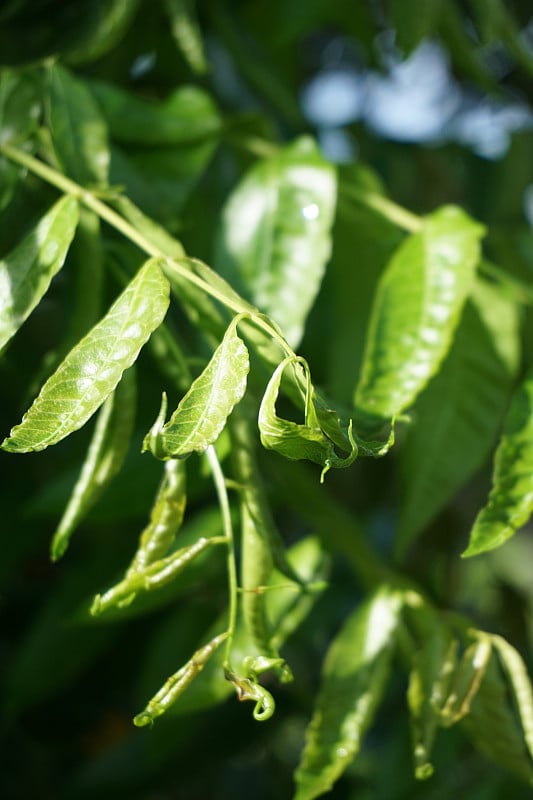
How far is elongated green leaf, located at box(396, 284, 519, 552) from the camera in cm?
65

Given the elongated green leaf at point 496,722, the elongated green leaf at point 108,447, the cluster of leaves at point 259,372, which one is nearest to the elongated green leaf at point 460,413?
the cluster of leaves at point 259,372

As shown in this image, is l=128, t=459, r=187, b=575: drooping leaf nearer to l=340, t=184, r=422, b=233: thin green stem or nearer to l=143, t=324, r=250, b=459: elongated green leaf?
l=143, t=324, r=250, b=459: elongated green leaf

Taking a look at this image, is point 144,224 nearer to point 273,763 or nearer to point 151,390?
point 151,390

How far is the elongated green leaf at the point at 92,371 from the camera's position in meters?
0.41

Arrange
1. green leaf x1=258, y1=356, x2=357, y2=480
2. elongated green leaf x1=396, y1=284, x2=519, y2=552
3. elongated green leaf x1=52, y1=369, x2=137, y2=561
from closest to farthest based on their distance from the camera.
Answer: green leaf x1=258, y1=356, x2=357, y2=480 < elongated green leaf x1=52, y1=369, x2=137, y2=561 < elongated green leaf x1=396, y1=284, x2=519, y2=552

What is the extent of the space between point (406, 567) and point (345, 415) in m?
0.59

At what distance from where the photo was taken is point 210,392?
40cm

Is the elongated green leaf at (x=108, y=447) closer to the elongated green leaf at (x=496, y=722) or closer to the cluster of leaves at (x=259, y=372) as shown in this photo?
the cluster of leaves at (x=259, y=372)

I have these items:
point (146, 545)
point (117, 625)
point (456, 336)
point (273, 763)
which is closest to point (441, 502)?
point (456, 336)

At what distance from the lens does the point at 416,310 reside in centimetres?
59

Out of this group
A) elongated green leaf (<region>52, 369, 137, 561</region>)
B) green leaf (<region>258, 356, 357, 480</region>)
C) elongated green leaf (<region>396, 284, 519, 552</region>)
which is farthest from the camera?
elongated green leaf (<region>396, 284, 519, 552</region>)

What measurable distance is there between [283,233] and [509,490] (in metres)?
0.25

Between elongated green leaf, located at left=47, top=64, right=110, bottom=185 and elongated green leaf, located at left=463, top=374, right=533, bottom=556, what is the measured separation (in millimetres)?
310

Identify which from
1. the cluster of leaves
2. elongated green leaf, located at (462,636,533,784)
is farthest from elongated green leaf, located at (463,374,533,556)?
elongated green leaf, located at (462,636,533,784)
